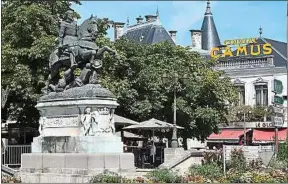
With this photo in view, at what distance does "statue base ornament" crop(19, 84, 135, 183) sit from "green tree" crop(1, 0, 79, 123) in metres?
11.7

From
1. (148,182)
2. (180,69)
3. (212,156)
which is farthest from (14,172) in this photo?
(180,69)

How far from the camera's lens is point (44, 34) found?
1342 inches

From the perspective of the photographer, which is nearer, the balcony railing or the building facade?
the building facade

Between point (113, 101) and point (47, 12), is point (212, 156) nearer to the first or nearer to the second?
point (113, 101)

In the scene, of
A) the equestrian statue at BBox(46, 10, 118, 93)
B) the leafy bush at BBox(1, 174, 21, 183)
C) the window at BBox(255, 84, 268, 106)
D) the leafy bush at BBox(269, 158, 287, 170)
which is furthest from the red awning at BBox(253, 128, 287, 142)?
the leafy bush at BBox(1, 174, 21, 183)

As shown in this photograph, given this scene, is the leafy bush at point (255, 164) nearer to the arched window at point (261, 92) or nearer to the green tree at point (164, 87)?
the green tree at point (164, 87)

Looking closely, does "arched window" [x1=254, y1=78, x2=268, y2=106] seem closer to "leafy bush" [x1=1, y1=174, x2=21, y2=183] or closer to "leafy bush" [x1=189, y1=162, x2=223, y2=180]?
"leafy bush" [x1=189, y1=162, x2=223, y2=180]

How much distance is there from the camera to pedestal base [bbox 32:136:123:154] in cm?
2052

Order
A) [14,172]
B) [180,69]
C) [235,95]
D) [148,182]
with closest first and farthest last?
[148,182] → [14,172] → [180,69] → [235,95]

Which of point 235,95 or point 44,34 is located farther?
point 235,95

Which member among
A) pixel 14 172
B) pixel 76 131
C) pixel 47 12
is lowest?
pixel 14 172

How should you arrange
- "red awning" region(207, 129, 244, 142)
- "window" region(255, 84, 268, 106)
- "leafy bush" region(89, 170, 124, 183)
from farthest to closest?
"window" region(255, 84, 268, 106) < "red awning" region(207, 129, 244, 142) < "leafy bush" region(89, 170, 124, 183)

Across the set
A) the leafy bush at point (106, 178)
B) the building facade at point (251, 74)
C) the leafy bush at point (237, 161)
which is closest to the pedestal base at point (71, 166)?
the leafy bush at point (106, 178)

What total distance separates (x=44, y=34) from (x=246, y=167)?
1392 centimetres
